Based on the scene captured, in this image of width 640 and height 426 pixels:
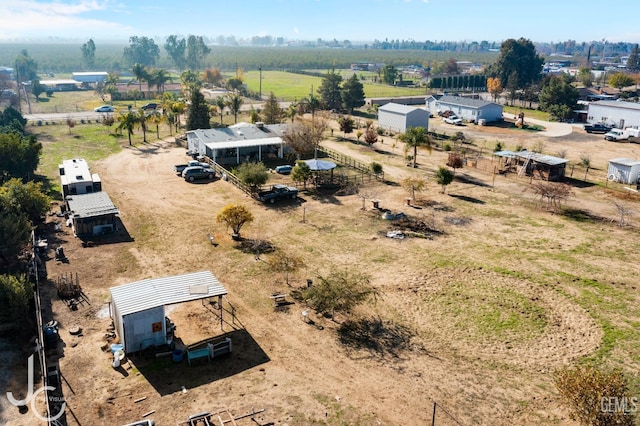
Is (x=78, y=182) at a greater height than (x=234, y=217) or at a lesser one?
greater

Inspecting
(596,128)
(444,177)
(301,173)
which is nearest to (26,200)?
(301,173)

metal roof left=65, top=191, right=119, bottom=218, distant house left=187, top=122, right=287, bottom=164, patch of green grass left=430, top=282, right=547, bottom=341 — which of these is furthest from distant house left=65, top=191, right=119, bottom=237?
patch of green grass left=430, top=282, right=547, bottom=341

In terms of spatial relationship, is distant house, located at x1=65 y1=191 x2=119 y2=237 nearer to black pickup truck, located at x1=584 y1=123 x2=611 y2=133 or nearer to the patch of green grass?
the patch of green grass

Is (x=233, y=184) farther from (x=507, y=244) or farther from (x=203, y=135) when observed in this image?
(x=507, y=244)

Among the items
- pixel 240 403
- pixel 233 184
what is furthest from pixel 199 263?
pixel 233 184

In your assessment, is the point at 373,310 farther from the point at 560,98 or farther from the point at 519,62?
the point at 519,62

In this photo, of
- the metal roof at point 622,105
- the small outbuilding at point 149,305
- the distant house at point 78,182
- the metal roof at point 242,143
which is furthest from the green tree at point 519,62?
the small outbuilding at point 149,305
